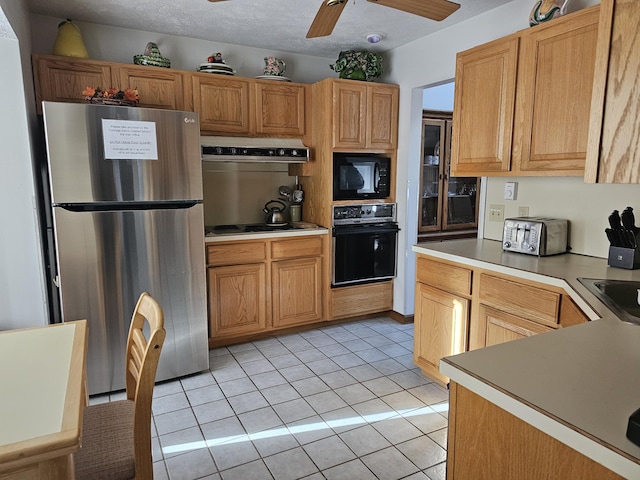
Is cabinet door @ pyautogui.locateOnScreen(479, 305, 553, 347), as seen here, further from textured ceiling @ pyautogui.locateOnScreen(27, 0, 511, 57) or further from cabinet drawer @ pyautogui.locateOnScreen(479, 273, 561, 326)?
textured ceiling @ pyautogui.locateOnScreen(27, 0, 511, 57)

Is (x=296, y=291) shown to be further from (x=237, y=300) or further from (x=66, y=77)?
(x=66, y=77)

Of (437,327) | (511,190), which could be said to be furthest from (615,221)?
(437,327)

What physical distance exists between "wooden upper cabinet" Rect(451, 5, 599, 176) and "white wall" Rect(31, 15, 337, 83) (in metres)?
1.68

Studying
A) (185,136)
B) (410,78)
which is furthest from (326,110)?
(185,136)

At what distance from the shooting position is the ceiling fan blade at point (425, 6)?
79.3 inches

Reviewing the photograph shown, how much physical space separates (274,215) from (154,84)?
1.35m

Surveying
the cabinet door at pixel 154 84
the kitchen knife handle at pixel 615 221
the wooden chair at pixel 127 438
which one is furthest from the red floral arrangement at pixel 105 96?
the kitchen knife handle at pixel 615 221

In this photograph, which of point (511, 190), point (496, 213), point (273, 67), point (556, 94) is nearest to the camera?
point (556, 94)

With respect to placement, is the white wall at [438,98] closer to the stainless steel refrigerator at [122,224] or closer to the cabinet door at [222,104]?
the cabinet door at [222,104]

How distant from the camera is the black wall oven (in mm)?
3619

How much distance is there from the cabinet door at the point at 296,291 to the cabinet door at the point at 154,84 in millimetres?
1447

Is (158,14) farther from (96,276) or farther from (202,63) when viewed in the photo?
(96,276)

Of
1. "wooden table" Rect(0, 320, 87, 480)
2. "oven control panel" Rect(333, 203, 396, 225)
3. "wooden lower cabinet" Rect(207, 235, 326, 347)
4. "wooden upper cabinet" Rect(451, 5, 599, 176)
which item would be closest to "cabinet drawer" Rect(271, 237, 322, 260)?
"wooden lower cabinet" Rect(207, 235, 326, 347)

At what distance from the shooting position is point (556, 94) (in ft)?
6.98
